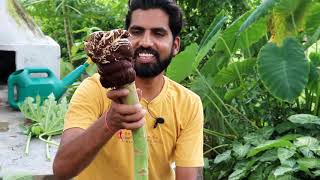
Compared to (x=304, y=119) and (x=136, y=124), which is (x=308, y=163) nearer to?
(x=304, y=119)

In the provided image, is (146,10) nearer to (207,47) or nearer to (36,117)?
(207,47)

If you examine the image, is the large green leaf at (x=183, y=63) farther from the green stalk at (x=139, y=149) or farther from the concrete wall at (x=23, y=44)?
the green stalk at (x=139, y=149)

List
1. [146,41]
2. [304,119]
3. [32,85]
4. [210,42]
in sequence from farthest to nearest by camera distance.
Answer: [32,85] → [210,42] → [304,119] → [146,41]

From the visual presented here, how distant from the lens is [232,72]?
11.4ft

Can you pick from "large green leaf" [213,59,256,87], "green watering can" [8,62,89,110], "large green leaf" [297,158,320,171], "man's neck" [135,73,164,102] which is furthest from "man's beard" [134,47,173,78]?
"green watering can" [8,62,89,110]

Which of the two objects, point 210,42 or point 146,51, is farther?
point 210,42

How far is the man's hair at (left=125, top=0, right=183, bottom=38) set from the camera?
5.46 ft

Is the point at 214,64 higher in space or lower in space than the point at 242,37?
lower

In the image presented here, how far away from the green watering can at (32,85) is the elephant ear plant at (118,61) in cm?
263

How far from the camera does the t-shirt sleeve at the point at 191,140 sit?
1.76m

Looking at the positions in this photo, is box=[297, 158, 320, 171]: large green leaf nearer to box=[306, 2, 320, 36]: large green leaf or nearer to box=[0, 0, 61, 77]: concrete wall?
box=[306, 2, 320, 36]: large green leaf

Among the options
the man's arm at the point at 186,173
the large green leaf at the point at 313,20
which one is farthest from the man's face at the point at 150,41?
the large green leaf at the point at 313,20


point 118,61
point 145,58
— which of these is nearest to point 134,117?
point 118,61

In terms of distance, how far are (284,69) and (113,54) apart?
2.17 m
